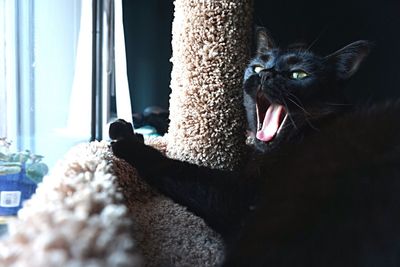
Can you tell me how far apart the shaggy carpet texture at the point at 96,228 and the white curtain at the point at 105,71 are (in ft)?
2.10

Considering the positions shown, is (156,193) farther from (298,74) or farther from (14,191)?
(298,74)

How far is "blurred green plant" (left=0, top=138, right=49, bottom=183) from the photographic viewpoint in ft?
3.22

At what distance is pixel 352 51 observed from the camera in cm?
108

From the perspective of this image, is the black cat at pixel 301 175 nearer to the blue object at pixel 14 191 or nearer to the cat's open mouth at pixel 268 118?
the cat's open mouth at pixel 268 118

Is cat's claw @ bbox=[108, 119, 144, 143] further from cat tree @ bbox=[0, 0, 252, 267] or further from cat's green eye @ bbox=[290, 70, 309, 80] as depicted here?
cat's green eye @ bbox=[290, 70, 309, 80]

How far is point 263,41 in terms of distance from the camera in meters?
1.23

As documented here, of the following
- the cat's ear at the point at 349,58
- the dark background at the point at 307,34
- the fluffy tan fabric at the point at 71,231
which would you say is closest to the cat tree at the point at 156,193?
the fluffy tan fabric at the point at 71,231

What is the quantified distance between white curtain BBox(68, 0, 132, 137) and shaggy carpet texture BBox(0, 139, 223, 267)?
640 mm

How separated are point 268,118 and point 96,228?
2.22ft

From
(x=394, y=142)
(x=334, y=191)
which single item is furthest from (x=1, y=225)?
(x=394, y=142)

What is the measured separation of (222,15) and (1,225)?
25.7 inches

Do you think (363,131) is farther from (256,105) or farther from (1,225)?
(1,225)

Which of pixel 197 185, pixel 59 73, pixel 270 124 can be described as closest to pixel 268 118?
pixel 270 124

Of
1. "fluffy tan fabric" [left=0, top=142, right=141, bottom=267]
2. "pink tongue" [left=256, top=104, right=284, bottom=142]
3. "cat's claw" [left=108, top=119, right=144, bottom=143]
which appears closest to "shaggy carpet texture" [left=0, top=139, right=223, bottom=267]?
"fluffy tan fabric" [left=0, top=142, right=141, bottom=267]
